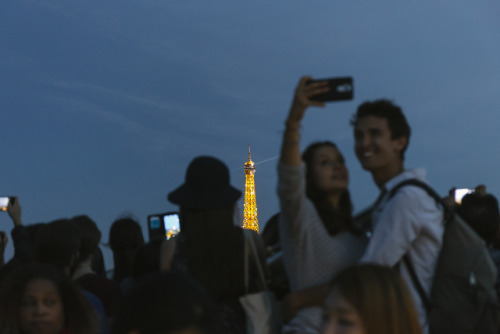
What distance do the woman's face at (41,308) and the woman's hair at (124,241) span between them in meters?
1.58

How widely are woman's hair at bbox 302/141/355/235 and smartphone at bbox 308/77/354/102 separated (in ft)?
1.30

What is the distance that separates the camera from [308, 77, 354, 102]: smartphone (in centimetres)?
380

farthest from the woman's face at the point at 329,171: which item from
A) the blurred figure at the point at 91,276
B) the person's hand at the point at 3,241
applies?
the person's hand at the point at 3,241

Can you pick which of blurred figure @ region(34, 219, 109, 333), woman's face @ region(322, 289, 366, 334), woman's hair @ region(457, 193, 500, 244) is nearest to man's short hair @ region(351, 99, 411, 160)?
woman's face @ region(322, 289, 366, 334)

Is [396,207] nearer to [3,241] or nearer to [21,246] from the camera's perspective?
[21,246]

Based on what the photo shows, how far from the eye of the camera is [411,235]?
3.68 m

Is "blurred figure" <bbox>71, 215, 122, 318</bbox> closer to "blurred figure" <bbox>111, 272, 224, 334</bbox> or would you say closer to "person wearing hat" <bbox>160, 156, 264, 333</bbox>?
"person wearing hat" <bbox>160, 156, 264, 333</bbox>

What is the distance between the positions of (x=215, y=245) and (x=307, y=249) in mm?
592

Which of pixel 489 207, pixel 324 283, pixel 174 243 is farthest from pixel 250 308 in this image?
pixel 489 207

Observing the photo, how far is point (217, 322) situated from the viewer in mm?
2523

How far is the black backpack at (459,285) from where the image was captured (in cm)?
374

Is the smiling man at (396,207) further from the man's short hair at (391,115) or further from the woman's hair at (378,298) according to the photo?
the woman's hair at (378,298)

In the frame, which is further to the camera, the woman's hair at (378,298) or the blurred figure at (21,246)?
the blurred figure at (21,246)

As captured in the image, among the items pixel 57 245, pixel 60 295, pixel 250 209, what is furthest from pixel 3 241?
pixel 250 209
